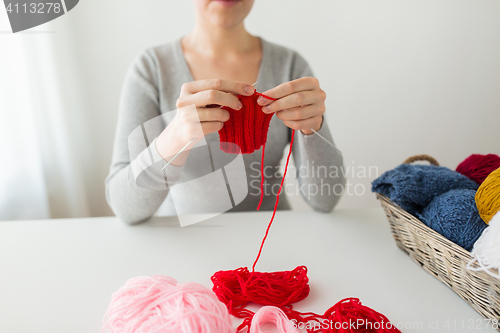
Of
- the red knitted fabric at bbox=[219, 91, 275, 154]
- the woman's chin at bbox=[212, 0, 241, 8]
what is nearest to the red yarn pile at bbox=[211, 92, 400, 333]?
the red knitted fabric at bbox=[219, 91, 275, 154]

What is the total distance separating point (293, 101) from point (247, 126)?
10 cm

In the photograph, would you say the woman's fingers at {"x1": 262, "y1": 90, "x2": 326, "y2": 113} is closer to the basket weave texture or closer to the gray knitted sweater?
the gray knitted sweater

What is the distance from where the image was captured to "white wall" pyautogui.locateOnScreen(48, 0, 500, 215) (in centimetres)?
134

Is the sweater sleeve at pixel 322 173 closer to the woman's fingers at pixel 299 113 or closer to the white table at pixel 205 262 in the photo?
the white table at pixel 205 262

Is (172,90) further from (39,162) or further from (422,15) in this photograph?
(422,15)

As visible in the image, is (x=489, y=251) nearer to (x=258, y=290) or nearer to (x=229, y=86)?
(x=258, y=290)

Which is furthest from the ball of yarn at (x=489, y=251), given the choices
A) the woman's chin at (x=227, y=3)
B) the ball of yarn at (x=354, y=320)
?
the woman's chin at (x=227, y=3)

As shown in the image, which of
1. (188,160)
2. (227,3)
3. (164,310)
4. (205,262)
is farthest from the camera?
(188,160)

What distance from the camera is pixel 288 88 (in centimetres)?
61

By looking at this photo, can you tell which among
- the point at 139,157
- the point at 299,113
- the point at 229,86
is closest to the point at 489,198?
the point at 299,113

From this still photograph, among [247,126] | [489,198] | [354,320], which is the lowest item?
[354,320]

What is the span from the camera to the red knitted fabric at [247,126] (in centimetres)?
62

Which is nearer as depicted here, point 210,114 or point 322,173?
point 210,114

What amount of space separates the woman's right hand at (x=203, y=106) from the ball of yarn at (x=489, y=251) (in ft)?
1.43
